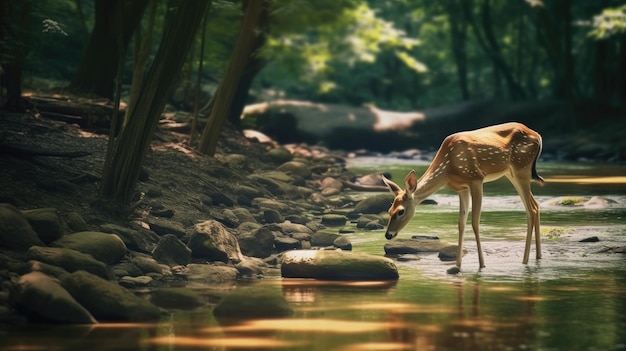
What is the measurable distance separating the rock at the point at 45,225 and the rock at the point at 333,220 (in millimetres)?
6646

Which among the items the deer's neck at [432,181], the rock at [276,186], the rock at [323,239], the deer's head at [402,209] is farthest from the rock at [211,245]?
the rock at [276,186]

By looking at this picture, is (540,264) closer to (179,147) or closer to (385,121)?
(179,147)

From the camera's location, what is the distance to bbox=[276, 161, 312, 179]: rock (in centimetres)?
2458

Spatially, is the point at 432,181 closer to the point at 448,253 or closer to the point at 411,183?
the point at 411,183

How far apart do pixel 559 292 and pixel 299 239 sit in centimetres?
509

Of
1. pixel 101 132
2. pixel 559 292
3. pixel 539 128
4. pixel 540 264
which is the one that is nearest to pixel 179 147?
pixel 101 132

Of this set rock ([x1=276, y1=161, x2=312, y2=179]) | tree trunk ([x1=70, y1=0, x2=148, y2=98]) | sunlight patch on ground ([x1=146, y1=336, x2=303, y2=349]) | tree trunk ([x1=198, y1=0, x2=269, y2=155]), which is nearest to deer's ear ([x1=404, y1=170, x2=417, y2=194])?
sunlight patch on ground ([x1=146, y1=336, x2=303, y2=349])

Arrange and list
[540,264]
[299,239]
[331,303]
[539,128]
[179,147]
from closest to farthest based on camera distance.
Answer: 1. [331,303]
2. [540,264]
3. [299,239]
4. [179,147]
5. [539,128]

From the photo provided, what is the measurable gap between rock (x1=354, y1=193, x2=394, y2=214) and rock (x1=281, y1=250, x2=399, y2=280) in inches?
284

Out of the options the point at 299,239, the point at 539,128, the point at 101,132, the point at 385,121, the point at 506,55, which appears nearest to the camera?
the point at 299,239

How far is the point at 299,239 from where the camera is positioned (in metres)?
16.1

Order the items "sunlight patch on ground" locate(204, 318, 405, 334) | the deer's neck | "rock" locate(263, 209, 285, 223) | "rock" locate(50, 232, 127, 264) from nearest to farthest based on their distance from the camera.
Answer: "sunlight patch on ground" locate(204, 318, 405, 334) < "rock" locate(50, 232, 127, 264) < the deer's neck < "rock" locate(263, 209, 285, 223)

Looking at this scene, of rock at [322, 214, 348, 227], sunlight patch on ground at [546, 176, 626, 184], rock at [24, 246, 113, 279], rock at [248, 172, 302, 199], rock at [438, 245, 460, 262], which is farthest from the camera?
sunlight patch on ground at [546, 176, 626, 184]

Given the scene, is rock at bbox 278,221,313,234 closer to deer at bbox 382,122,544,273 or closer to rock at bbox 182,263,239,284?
deer at bbox 382,122,544,273
